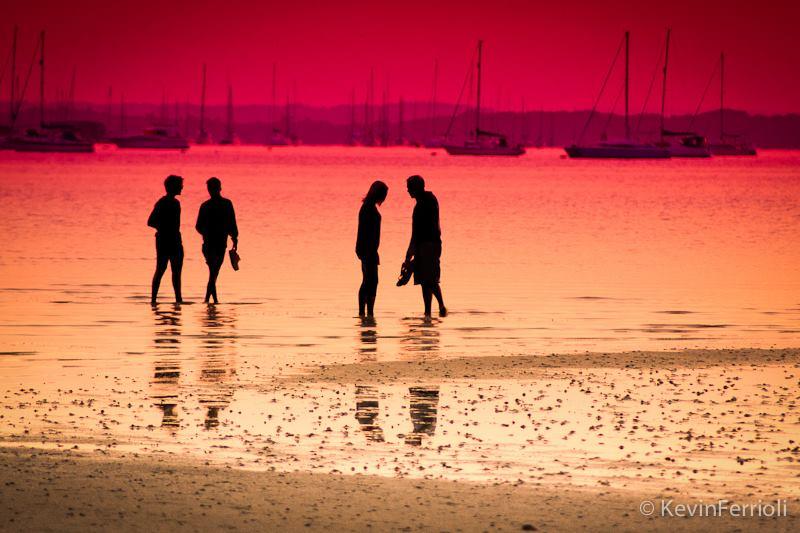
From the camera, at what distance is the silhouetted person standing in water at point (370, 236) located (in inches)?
682

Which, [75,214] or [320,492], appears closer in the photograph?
[320,492]

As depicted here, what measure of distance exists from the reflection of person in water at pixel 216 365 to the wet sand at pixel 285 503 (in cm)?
174

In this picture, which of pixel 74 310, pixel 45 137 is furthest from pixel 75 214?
pixel 45 137

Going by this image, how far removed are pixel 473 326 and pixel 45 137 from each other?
618 feet

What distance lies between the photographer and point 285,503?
25.8 feet

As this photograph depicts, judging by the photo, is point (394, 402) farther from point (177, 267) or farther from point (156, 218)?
point (177, 267)

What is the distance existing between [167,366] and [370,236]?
4.79 m

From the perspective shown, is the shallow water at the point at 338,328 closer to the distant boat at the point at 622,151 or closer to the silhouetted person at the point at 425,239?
the silhouetted person at the point at 425,239

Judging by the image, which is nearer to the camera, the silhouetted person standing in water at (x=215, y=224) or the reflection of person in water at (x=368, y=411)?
the reflection of person in water at (x=368, y=411)

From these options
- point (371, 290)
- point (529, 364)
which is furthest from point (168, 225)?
point (529, 364)

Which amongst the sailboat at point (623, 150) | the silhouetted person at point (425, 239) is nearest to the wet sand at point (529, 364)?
the silhouetted person at point (425, 239)

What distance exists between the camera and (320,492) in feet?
26.7

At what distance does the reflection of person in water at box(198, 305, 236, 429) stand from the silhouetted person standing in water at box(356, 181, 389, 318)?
168 cm

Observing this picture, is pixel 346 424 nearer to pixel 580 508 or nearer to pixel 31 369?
pixel 580 508
